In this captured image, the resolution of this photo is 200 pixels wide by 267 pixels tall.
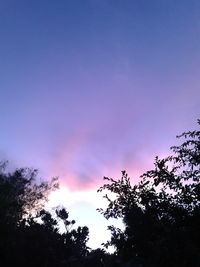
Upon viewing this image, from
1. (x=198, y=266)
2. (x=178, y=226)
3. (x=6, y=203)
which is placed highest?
(x=6, y=203)

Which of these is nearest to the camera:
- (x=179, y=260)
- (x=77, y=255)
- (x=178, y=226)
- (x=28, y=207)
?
(x=179, y=260)

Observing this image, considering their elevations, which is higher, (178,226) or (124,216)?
(124,216)

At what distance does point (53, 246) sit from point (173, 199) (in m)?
29.9

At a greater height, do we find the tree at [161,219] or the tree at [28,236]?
the tree at [28,236]

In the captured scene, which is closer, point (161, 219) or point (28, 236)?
point (161, 219)

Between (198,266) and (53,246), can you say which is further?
(53,246)

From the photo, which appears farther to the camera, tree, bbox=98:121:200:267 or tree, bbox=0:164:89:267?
tree, bbox=0:164:89:267

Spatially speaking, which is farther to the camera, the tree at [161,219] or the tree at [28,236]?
the tree at [28,236]

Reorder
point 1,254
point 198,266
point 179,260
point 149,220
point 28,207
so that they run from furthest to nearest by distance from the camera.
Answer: point 28,207
point 1,254
point 149,220
point 179,260
point 198,266

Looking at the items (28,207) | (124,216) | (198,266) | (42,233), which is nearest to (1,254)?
(42,233)

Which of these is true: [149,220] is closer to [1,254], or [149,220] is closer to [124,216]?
[124,216]

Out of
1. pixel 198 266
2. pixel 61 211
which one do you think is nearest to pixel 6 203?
pixel 61 211

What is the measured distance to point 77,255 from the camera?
39188 millimetres

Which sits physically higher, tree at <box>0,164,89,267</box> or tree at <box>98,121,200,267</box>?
tree at <box>0,164,89,267</box>
